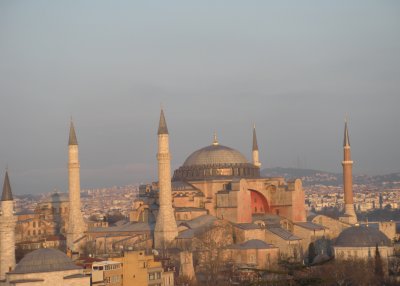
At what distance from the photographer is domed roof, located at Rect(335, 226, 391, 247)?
47.2 meters

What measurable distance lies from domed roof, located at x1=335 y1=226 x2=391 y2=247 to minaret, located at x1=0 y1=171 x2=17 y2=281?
607 inches

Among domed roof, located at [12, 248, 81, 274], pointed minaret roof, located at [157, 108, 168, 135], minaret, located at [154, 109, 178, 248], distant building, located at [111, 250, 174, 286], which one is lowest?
distant building, located at [111, 250, 174, 286]

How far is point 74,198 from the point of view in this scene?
2003 inches

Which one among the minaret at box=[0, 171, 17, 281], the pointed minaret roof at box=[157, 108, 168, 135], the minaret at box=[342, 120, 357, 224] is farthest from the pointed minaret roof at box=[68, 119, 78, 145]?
the minaret at box=[342, 120, 357, 224]

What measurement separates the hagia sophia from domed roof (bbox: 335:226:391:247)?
5cm

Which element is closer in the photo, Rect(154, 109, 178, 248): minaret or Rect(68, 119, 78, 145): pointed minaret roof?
Rect(154, 109, 178, 248): minaret

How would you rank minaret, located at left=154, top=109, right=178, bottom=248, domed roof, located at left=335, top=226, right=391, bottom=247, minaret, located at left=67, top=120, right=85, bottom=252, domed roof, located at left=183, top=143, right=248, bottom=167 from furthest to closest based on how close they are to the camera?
domed roof, located at left=183, top=143, right=248, bottom=167 < minaret, located at left=67, top=120, right=85, bottom=252 < minaret, located at left=154, top=109, right=178, bottom=248 < domed roof, located at left=335, top=226, right=391, bottom=247

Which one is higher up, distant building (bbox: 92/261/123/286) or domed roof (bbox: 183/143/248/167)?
domed roof (bbox: 183/143/248/167)

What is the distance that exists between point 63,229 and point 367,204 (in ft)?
274

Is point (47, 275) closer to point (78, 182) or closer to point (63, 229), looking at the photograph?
point (78, 182)

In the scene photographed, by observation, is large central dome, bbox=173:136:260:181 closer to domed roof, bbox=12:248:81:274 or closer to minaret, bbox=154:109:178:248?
minaret, bbox=154:109:178:248

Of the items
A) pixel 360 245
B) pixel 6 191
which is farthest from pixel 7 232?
pixel 360 245

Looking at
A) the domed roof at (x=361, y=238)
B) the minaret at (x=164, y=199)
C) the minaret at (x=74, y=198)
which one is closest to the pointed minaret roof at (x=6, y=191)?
the minaret at (x=74, y=198)

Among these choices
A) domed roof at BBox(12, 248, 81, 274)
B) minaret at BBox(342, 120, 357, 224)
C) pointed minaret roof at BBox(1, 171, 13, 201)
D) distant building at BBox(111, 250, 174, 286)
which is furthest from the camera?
minaret at BBox(342, 120, 357, 224)
